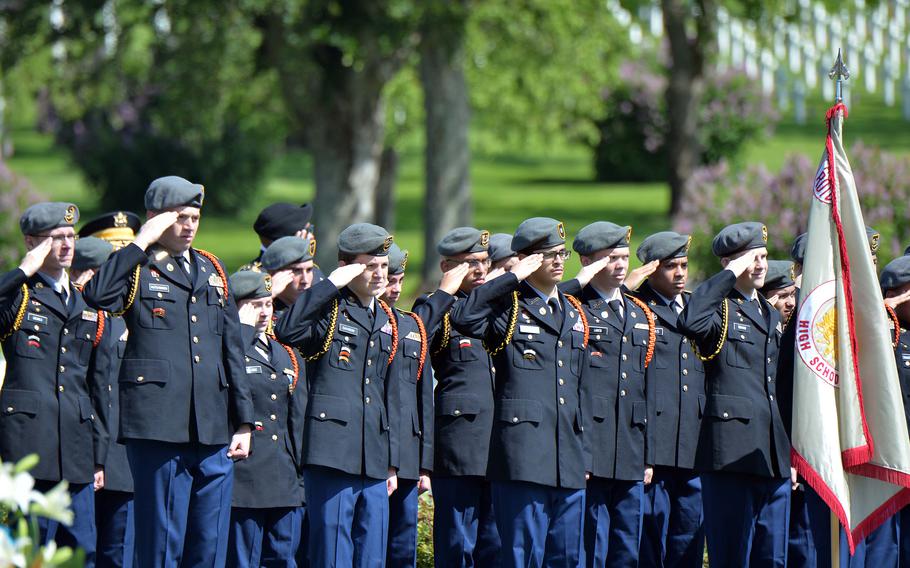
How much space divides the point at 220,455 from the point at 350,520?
0.66 m

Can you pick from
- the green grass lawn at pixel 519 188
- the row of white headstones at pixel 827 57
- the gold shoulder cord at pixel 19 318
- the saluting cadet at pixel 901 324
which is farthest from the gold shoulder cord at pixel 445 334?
the row of white headstones at pixel 827 57

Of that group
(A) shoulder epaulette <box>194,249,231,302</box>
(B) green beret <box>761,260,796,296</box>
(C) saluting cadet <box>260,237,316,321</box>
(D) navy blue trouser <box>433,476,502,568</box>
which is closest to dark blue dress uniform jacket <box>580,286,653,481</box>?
(D) navy blue trouser <box>433,476,502,568</box>

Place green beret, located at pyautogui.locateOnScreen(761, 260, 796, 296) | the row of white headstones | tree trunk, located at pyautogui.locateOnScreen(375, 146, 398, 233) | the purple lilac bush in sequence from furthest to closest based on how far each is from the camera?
the row of white headstones < tree trunk, located at pyautogui.locateOnScreen(375, 146, 398, 233) < the purple lilac bush < green beret, located at pyautogui.locateOnScreen(761, 260, 796, 296)

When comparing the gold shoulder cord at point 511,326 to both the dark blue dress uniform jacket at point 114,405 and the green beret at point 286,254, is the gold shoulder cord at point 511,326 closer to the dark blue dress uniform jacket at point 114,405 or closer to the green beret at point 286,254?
the green beret at point 286,254

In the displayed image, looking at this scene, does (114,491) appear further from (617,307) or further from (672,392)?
(672,392)

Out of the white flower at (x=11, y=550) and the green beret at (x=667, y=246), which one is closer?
the white flower at (x=11, y=550)

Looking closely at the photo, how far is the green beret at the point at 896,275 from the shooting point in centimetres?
808

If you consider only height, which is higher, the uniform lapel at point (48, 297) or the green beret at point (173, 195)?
the green beret at point (173, 195)

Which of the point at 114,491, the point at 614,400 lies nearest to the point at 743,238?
the point at 614,400

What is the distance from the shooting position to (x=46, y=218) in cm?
695

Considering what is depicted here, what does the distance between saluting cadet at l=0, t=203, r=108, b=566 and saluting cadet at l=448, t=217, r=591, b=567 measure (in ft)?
5.96

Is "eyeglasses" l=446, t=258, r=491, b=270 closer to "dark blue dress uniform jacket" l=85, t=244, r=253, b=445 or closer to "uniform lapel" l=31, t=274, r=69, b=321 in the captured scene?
"dark blue dress uniform jacket" l=85, t=244, r=253, b=445

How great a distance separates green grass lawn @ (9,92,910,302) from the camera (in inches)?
1126

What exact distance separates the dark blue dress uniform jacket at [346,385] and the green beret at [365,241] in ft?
0.70
